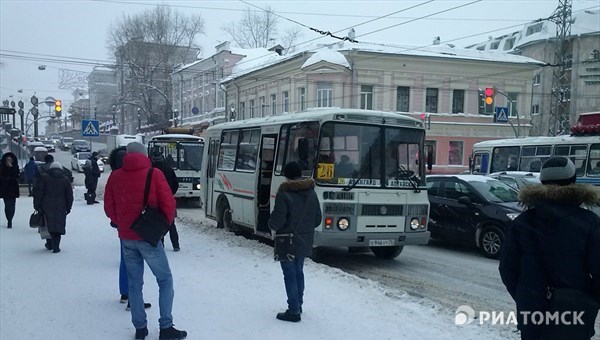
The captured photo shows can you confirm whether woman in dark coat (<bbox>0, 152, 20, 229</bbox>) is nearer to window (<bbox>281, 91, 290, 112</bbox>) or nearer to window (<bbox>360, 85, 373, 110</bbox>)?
window (<bbox>360, 85, 373, 110</bbox>)

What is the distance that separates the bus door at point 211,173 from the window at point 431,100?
26956 millimetres

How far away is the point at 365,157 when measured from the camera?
9.09 metres

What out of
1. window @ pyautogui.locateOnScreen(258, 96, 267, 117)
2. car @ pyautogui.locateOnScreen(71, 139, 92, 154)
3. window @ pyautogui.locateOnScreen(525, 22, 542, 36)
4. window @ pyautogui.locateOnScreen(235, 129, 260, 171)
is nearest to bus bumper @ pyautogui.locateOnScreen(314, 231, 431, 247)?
window @ pyautogui.locateOnScreen(235, 129, 260, 171)

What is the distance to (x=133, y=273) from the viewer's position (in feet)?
16.2

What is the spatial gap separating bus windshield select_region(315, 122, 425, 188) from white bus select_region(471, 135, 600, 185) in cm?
752

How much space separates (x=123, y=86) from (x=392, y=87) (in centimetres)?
4094

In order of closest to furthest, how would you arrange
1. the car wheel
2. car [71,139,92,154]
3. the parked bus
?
the car wheel, the parked bus, car [71,139,92,154]

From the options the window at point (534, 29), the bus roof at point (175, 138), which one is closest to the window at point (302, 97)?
the bus roof at point (175, 138)

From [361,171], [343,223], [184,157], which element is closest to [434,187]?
[361,171]

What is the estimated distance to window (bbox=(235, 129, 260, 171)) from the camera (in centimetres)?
1128

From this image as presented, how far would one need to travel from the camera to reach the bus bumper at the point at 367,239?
28.6 feet

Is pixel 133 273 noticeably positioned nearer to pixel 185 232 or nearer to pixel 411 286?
pixel 411 286

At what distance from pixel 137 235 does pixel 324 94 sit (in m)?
32.7

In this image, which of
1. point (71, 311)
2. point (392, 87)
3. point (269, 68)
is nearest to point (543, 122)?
point (392, 87)
